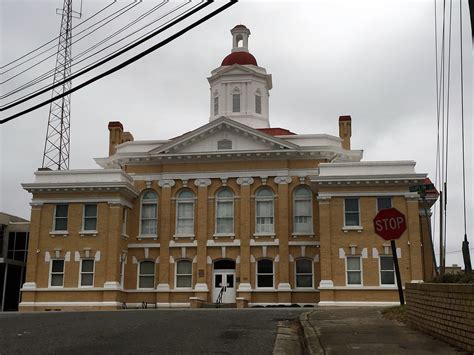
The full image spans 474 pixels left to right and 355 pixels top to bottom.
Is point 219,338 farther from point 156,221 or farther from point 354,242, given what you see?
point 156,221

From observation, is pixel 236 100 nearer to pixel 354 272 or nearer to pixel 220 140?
pixel 220 140

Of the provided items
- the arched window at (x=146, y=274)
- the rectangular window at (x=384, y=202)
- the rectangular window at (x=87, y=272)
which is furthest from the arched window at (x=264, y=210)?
the rectangular window at (x=87, y=272)

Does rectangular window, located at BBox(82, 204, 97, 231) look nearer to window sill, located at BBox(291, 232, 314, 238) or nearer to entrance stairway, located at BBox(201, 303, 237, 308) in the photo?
entrance stairway, located at BBox(201, 303, 237, 308)

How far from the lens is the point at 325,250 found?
34438 mm

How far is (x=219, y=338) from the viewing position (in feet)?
44.7

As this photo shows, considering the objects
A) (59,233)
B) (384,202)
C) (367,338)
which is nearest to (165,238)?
(59,233)

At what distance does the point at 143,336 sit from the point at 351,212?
22.8 metres

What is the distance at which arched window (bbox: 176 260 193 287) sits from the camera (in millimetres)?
37969

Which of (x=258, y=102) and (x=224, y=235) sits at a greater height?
(x=258, y=102)

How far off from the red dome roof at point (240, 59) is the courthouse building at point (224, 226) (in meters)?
10.0

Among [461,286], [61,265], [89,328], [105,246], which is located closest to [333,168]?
[105,246]

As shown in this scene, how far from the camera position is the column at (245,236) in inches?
1447

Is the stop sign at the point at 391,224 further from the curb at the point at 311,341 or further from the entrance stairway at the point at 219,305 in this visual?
the entrance stairway at the point at 219,305

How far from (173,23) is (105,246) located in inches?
1091
